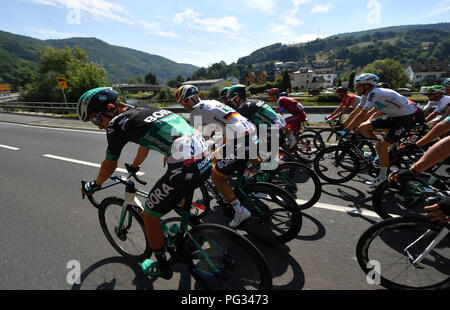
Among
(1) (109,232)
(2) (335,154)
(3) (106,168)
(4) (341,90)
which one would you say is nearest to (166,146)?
(3) (106,168)

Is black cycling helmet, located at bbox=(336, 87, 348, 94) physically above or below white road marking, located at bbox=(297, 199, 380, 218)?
above

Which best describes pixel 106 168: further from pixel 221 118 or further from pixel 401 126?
pixel 401 126

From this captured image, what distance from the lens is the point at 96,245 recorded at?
9.72 feet

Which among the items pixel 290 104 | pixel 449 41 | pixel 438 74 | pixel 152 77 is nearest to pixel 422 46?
pixel 449 41

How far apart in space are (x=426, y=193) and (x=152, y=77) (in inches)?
5699

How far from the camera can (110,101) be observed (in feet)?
7.34

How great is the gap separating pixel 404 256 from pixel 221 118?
268 cm

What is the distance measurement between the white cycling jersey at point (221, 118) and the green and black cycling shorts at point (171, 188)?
116 centimetres

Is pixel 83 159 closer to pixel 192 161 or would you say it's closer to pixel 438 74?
pixel 192 161

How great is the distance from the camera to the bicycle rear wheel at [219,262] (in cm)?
202

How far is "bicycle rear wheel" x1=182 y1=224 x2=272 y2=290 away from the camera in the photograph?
2019 mm

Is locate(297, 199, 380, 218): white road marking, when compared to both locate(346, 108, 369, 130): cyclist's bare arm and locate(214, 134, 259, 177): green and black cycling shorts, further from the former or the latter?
locate(346, 108, 369, 130): cyclist's bare arm

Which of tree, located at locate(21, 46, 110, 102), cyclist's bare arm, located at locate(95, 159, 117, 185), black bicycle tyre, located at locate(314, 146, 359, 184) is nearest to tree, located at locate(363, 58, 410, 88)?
tree, located at locate(21, 46, 110, 102)

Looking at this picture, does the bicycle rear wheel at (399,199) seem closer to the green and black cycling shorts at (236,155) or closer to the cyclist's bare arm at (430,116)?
the green and black cycling shorts at (236,155)
